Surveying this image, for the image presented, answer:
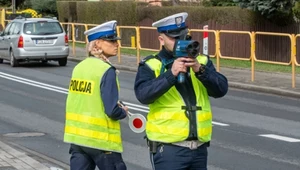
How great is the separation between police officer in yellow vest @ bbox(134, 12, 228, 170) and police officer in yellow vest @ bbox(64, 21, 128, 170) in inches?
26.0

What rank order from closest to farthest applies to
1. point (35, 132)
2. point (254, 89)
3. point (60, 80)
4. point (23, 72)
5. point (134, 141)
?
point (134, 141), point (35, 132), point (254, 89), point (60, 80), point (23, 72)

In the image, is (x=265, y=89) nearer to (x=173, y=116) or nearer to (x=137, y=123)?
(x=137, y=123)

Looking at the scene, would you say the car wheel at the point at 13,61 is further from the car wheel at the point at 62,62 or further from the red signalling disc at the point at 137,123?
the red signalling disc at the point at 137,123

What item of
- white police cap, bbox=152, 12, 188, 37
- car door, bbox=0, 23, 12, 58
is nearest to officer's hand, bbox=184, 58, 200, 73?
white police cap, bbox=152, 12, 188, 37

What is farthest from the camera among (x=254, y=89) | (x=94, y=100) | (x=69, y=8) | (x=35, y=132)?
(x=69, y=8)

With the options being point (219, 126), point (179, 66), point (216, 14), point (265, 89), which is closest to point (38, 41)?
point (216, 14)

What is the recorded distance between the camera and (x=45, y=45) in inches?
1025

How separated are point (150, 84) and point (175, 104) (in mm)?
207

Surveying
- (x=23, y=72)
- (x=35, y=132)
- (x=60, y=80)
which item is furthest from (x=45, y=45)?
(x=35, y=132)

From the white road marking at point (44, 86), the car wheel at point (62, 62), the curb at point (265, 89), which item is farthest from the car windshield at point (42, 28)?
the curb at point (265, 89)

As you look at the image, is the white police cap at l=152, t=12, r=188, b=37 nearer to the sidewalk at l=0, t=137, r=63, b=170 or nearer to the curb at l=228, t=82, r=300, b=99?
the sidewalk at l=0, t=137, r=63, b=170

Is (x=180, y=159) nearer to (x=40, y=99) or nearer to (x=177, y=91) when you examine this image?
(x=177, y=91)

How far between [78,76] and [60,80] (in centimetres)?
1580

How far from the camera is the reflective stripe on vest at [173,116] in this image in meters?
5.26
